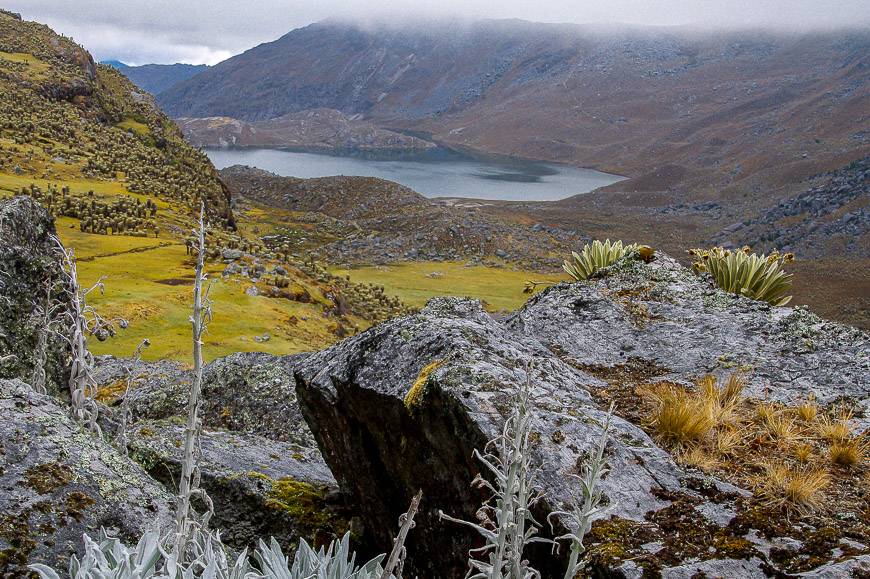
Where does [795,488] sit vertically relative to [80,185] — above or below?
below

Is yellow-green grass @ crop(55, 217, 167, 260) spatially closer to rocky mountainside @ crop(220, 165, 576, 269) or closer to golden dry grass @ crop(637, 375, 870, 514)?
golden dry grass @ crop(637, 375, 870, 514)

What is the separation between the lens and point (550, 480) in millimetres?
4008

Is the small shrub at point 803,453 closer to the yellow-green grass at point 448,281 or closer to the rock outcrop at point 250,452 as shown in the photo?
the rock outcrop at point 250,452

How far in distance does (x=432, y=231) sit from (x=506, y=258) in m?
9.74

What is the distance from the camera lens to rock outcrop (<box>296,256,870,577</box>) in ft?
11.9

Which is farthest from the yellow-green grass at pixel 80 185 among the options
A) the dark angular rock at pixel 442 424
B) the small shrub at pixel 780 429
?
the small shrub at pixel 780 429

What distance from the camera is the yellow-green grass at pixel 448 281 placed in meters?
50.0

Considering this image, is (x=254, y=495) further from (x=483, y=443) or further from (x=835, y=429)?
(x=835, y=429)

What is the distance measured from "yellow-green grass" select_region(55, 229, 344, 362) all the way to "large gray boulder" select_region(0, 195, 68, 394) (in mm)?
10126

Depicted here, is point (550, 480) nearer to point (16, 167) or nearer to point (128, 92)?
point (16, 167)

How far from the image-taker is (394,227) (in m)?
79.3

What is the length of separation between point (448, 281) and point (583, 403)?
5181cm

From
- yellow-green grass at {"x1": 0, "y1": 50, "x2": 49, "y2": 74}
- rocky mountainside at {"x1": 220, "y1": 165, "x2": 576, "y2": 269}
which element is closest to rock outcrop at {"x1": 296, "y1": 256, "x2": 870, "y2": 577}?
rocky mountainside at {"x1": 220, "y1": 165, "x2": 576, "y2": 269}

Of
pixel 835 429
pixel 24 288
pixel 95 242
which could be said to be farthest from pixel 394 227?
pixel 835 429
